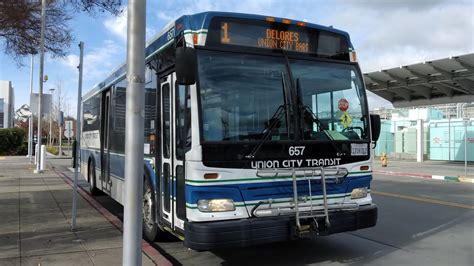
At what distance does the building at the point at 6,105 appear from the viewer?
90438mm

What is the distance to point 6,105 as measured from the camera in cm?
9638

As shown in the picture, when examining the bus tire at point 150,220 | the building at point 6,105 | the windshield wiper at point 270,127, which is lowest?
the bus tire at point 150,220

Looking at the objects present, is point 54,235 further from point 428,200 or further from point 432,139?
point 432,139

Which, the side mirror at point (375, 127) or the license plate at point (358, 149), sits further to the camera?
the side mirror at point (375, 127)

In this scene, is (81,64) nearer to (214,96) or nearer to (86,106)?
(214,96)

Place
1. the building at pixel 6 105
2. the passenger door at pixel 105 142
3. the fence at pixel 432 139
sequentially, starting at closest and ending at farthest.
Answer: the passenger door at pixel 105 142
the fence at pixel 432 139
the building at pixel 6 105

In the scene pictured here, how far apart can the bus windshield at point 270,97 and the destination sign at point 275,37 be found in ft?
0.55

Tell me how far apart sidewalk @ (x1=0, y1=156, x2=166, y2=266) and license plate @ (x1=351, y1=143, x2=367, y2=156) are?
2.98 m

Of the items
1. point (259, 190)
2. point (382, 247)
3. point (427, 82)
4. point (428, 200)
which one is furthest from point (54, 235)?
point (427, 82)

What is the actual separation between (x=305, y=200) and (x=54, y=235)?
438cm

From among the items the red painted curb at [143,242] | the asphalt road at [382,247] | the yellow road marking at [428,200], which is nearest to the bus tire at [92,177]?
the red painted curb at [143,242]

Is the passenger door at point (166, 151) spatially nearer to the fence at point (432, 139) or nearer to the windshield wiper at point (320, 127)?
the windshield wiper at point (320, 127)

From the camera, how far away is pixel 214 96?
18.0 feet

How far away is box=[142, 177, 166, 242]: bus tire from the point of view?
7.12 metres
